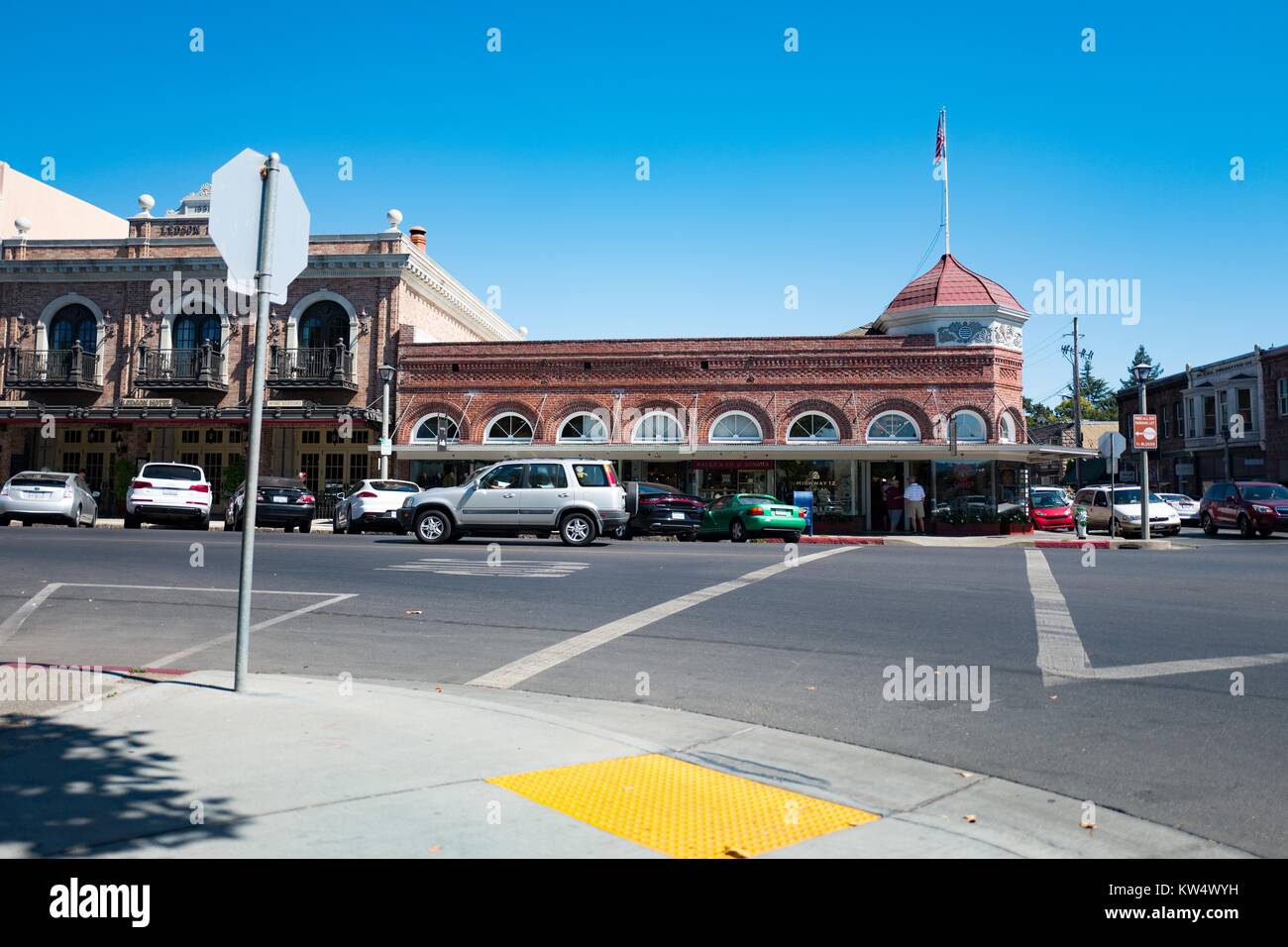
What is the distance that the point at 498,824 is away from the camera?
378 centimetres

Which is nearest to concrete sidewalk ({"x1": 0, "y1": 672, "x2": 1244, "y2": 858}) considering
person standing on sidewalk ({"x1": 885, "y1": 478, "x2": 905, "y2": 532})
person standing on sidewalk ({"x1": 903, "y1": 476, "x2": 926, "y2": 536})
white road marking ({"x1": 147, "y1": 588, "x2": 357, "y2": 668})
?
white road marking ({"x1": 147, "y1": 588, "x2": 357, "y2": 668})

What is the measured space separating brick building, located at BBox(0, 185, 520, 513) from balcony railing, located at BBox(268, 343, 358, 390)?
5 centimetres

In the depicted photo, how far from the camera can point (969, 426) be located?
31516mm

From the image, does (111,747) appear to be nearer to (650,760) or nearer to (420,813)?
(420,813)

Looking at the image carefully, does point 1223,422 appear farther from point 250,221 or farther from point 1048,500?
point 250,221

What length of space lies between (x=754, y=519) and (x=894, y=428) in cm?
1046

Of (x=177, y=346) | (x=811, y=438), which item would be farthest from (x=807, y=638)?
(x=177, y=346)

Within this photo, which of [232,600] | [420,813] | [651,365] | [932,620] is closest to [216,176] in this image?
[420,813]

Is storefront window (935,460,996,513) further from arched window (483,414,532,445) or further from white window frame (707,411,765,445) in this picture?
arched window (483,414,532,445)

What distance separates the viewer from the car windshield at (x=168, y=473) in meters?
22.9

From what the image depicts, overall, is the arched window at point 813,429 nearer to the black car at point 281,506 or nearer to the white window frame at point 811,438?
the white window frame at point 811,438

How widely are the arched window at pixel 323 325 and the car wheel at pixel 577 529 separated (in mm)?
19916

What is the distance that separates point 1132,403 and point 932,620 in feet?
200

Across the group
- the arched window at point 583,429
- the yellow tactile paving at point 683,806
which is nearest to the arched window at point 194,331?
the arched window at point 583,429
